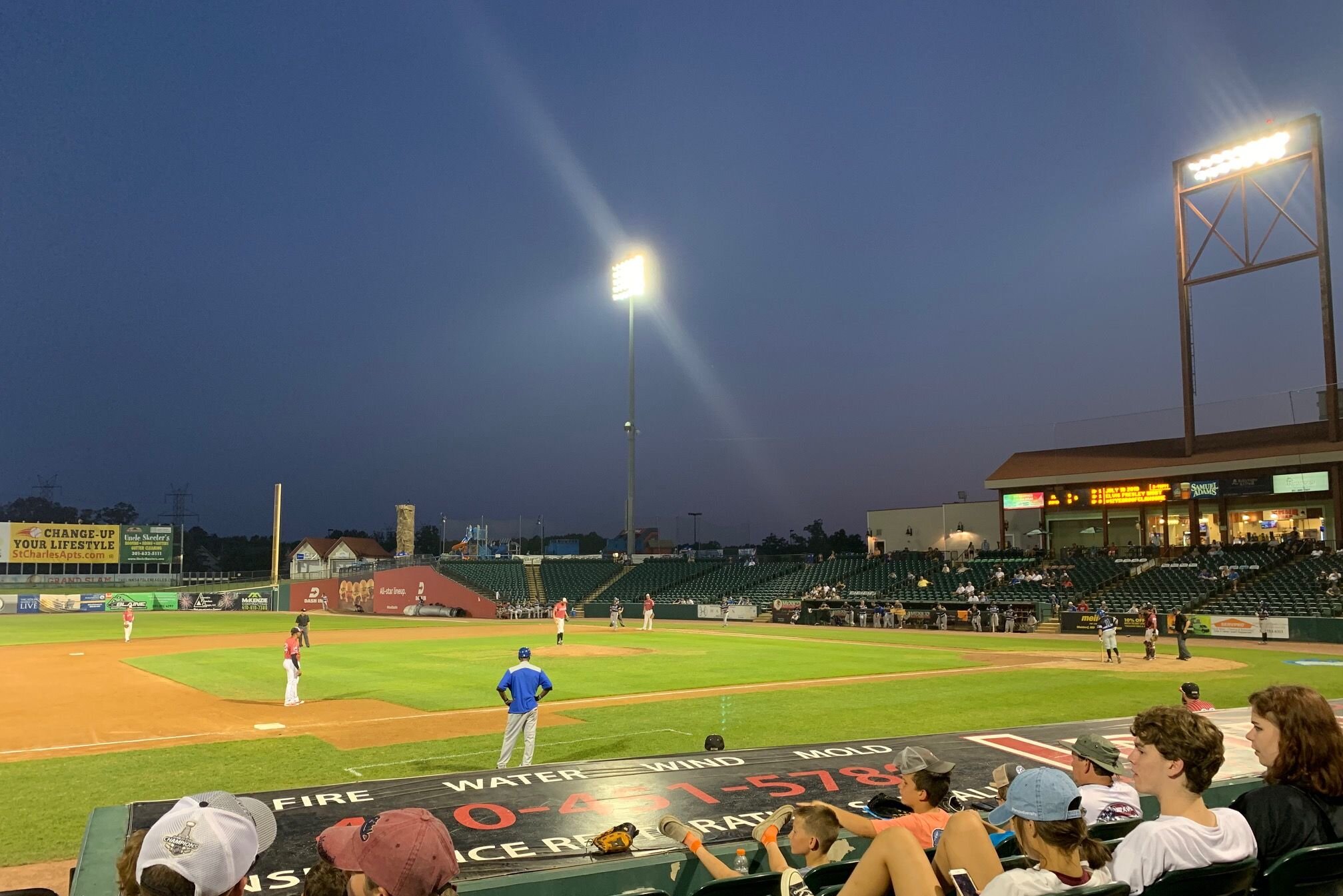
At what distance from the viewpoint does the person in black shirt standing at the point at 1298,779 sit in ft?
15.1

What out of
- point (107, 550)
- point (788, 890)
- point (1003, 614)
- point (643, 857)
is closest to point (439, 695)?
point (643, 857)

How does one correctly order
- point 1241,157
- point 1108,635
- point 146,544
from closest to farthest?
point 1108,635
point 1241,157
point 146,544

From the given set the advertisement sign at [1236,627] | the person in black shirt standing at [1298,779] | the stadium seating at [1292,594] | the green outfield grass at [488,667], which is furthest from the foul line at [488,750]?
the stadium seating at [1292,594]

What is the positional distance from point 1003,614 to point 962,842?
41319 millimetres

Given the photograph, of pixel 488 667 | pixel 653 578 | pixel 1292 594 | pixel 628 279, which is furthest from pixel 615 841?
pixel 628 279

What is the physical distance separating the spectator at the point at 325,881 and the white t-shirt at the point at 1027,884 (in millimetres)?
2737

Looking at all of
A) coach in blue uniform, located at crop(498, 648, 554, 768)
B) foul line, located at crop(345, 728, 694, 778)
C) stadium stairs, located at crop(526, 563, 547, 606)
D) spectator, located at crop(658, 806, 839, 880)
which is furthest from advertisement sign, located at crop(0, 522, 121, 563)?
spectator, located at crop(658, 806, 839, 880)

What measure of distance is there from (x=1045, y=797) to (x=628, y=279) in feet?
210

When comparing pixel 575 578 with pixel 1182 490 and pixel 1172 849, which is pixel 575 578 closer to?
pixel 1182 490

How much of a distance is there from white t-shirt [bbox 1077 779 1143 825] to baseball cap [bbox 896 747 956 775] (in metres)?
1.19

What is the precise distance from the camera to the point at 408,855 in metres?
2.95

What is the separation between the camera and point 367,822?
3627 millimetres

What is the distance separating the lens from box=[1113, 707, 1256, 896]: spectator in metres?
4.25

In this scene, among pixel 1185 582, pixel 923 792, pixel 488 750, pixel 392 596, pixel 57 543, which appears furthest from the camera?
pixel 57 543
